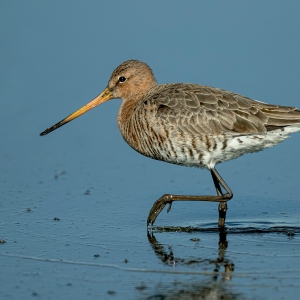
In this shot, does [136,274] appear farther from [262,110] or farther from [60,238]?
[262,110]

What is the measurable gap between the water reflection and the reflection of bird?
1124 mm

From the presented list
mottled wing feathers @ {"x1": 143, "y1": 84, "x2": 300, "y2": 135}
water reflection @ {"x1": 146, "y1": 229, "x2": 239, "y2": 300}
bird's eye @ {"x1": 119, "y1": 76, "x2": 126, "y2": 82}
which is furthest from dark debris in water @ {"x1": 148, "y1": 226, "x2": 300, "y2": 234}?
bird's eye @ {"x1": 119, "y1": 76, "x2": 126, "y2": 82}

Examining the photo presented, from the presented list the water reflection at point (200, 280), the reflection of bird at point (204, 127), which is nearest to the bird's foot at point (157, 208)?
the reflection of bird at point (204, 127)

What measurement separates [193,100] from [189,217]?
4.78ft

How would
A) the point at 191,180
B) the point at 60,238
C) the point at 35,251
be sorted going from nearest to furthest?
the point at 35,251, the point at 60,238, the point at 191,180

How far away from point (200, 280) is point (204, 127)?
7.96 feet

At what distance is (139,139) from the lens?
8734 mm

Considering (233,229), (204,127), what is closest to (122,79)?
(204,127)

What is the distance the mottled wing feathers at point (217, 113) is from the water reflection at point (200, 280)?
1488mm

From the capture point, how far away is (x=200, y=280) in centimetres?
642

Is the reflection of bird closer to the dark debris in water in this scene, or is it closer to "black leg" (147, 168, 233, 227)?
"black leg" (147, 168, 233, 227)

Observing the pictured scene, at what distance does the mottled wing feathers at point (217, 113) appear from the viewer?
27.3 ft

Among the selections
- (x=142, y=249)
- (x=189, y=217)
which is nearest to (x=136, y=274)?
(x=142, y=249)

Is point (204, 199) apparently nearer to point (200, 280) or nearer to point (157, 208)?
point (157, 208)
